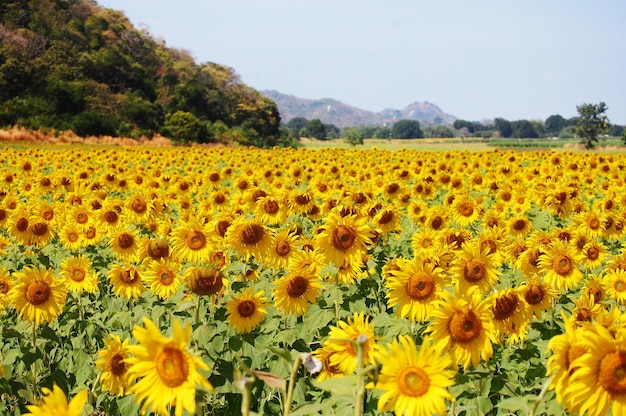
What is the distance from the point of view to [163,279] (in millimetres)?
5109

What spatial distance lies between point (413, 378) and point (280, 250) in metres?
3.01

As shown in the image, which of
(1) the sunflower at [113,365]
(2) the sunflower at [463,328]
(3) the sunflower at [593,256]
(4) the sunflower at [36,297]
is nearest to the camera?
(2) the sunflower at [463,328]

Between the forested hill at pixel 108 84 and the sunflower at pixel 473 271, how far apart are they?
5249 centimetres

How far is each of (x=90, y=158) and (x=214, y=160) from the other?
4.20 metres

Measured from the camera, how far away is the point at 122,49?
2982 inches

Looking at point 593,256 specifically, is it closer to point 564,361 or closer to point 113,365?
point 564,361

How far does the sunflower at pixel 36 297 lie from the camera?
14.2ft

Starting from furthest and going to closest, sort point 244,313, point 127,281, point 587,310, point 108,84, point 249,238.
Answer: point 108,84
point 127,281
point 249,238
point 244,313
point 587,310

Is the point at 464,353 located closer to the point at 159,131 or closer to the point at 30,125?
the point at 30,125

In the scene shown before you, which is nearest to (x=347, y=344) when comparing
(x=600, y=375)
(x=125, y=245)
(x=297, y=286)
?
(x=297, y=286)

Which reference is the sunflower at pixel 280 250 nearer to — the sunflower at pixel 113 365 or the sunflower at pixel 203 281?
the sunflower at pixel 203 281

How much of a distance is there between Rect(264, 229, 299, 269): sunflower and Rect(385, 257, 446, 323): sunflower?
1.77 m

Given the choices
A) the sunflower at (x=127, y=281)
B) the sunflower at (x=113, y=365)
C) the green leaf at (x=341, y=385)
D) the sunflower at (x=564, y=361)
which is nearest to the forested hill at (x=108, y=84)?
the sunflower at (x=127, y=281)

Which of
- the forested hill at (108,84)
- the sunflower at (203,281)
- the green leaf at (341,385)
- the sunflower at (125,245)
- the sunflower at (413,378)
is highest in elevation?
the forested hill at (108,84)
